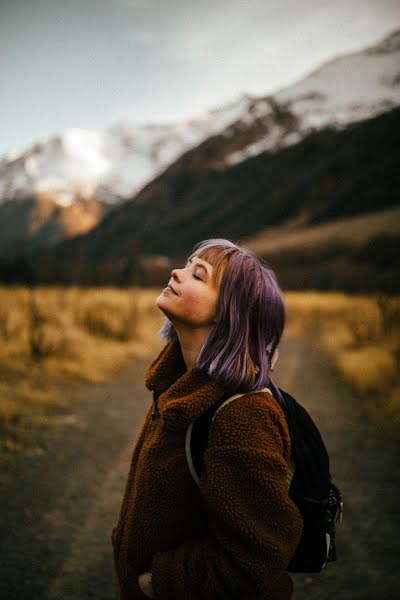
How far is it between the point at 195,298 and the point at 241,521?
2.05 ft

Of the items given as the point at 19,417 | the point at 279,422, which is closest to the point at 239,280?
the point at 279,422

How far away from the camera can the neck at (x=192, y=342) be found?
1.31 meters

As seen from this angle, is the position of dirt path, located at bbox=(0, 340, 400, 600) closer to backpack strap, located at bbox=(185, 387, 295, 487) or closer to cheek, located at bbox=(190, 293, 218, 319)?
backpack strap, located at bbox=(185, 387, 295, 487)

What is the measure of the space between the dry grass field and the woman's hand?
277 cm

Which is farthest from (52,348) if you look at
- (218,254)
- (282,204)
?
(282,204)

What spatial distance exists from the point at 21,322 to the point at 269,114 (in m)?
211

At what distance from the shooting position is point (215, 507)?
0.99m

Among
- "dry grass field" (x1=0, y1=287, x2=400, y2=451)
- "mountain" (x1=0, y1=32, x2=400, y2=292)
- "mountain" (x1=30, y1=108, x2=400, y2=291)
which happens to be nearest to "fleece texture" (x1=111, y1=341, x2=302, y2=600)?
"dry grass field" (x1=0, y1=287, x2=400, y2=451)

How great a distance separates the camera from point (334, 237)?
6178cm

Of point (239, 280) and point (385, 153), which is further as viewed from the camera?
point (385, 153)

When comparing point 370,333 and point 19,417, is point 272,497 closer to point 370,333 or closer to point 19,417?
point 19,417

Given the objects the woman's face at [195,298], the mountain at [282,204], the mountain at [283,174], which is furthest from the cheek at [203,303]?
the mountain at [283,174]

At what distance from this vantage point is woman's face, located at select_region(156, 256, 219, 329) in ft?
4.09

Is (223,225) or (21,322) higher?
(223,225)
